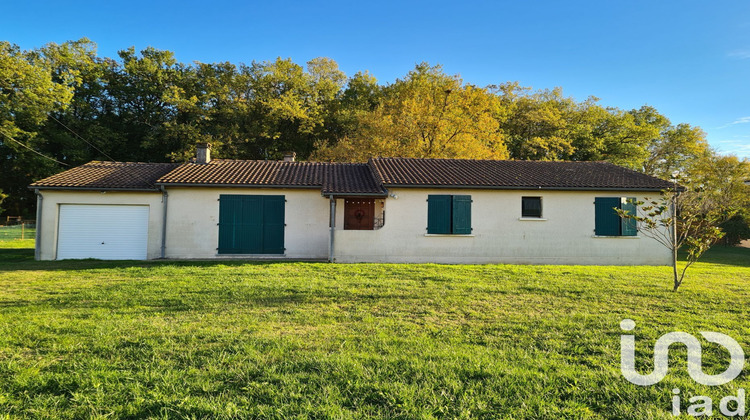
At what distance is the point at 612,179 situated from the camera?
1305 cm

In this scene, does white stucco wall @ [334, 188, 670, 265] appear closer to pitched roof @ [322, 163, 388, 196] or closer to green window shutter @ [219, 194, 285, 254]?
pitched roof @ [322, 163, 388, 196]

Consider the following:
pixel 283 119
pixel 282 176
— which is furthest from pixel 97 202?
pixel 283 119

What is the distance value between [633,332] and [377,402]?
3720 millimetres

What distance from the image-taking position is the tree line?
77.3ft

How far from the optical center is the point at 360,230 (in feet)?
39.2

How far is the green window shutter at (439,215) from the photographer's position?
12.2 meters

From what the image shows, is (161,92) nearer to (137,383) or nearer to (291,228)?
(291,228)

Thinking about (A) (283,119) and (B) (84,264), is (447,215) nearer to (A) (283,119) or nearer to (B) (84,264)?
(B) (84,264)

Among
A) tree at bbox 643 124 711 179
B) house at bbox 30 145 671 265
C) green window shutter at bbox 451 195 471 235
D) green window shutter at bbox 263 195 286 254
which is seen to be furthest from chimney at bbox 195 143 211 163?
tree at bbox 643 124 711 179

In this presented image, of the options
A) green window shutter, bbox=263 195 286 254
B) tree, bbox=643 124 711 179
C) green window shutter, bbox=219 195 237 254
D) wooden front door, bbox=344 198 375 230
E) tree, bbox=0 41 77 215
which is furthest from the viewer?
tree, bbox=643 124 711 179

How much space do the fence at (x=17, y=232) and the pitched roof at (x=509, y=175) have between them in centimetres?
1812

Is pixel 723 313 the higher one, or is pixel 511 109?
pixel 511 109

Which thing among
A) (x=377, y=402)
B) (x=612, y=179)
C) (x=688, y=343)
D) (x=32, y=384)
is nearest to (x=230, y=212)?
(x=32, y=384)

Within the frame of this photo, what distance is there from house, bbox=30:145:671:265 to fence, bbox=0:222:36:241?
868 centimetres
